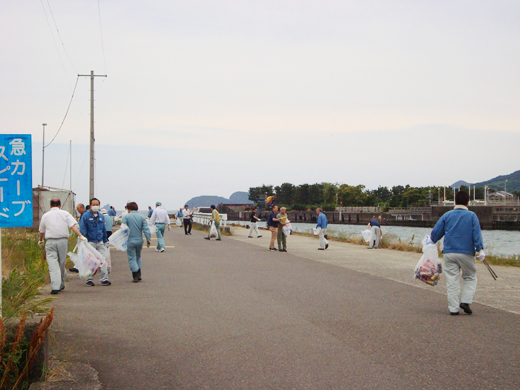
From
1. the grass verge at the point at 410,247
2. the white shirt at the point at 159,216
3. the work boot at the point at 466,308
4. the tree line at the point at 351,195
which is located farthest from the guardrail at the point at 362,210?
the work boot at the point at 466,308

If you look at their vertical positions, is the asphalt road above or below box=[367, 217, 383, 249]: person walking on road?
below

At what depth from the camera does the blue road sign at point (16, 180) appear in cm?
541

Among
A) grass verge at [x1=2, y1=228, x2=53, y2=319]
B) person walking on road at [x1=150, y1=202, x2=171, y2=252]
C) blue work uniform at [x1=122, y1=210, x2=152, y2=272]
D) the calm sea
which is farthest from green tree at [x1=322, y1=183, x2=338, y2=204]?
blue work uniform at [x1=122, y1=210, x2=152, y2=272]

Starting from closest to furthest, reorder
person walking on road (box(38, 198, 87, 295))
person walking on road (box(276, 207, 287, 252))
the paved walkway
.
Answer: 1. the paved walkway
2. person walking on road (box(38, 198, 87, 295))
3. person walking on road (box(276, 207, 287, 252))

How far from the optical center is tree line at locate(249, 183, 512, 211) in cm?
15675

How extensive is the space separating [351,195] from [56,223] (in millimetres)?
162694

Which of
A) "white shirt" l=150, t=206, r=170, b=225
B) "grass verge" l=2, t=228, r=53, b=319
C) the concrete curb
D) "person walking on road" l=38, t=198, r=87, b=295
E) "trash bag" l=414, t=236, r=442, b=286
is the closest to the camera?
the concrete curb

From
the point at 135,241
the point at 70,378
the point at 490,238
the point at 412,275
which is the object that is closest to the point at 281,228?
the point at 412,275

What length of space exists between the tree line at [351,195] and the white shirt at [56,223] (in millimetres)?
145631

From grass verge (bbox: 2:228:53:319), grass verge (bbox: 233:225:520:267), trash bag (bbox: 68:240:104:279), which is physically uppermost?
trash bag (bbox: 68:240:104:279)

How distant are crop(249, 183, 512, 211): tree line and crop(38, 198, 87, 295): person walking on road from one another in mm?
145635

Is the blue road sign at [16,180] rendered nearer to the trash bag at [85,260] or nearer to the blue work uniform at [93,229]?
the trash bag at [85,260]

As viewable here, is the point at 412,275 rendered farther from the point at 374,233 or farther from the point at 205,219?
the point at 205,219

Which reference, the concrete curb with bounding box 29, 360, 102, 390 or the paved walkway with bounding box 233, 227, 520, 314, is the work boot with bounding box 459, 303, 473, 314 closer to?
the paved walkway with bounding box 233, 227, 520, 314
